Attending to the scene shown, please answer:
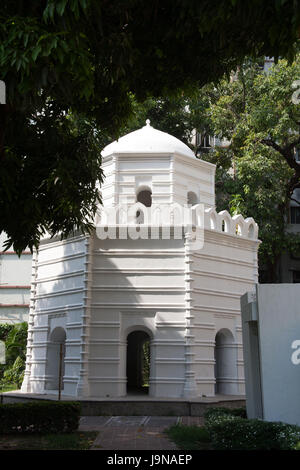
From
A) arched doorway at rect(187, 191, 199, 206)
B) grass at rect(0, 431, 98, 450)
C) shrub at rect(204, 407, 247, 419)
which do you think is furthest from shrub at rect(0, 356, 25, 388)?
shrub at rect(204, 407, 247, 419)

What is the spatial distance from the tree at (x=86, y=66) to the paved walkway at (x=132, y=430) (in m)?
4.23

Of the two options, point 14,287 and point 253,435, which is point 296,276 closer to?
point 14,287

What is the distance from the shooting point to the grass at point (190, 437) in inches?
357

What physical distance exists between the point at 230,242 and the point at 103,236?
426 cm

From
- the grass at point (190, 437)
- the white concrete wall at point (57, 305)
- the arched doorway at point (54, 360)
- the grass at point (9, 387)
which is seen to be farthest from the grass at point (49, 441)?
the grass at point (9, 387)

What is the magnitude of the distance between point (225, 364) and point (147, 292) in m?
3.60

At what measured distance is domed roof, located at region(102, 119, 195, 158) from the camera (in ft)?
57.2

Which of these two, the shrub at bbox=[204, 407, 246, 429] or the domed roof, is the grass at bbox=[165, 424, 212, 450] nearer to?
the shrub at bbox=[204, 407, 246, 429]

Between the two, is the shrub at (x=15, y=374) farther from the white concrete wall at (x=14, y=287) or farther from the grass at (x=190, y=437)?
the grass at (x=190, y=437)

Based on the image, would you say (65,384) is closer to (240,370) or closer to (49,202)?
(240,370)

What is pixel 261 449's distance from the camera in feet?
25.1

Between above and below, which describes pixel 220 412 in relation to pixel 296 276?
below

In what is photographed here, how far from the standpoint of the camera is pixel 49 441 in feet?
31.3

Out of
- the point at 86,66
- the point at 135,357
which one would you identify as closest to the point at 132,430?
the point at 86,66
